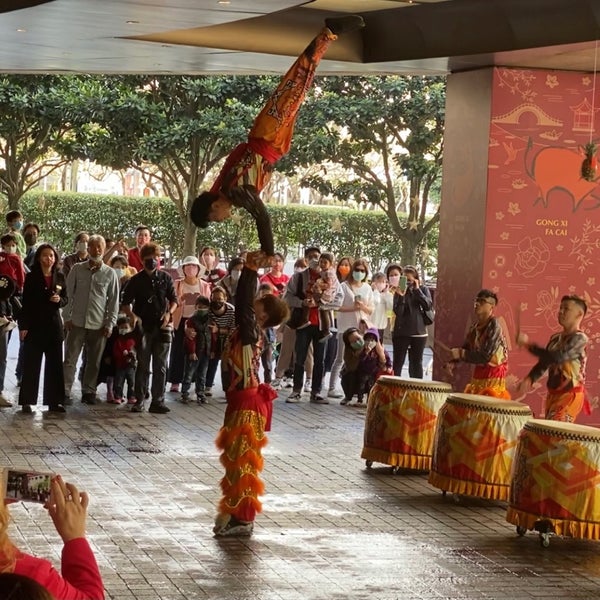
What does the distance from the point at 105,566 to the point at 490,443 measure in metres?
3.48

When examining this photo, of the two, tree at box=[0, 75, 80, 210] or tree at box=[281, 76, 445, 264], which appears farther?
tree at box=[0, 75, 80, 210]

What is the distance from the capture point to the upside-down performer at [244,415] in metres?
8.96

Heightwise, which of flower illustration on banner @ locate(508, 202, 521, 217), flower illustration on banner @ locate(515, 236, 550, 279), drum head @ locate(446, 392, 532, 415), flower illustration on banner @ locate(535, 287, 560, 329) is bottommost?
drum head @ locate(446, 392, 532, 415)

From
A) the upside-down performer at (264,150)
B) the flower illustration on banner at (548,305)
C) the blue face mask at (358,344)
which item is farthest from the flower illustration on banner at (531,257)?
the upside-down performer at (264,150)

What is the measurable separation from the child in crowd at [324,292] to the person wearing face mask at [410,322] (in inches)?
30.6


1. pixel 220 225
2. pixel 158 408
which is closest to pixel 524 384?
pixel 158 408

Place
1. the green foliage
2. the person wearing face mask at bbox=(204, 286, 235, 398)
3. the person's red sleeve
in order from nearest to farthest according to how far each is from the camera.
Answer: the person's red sleeve, the person wearing face mask at bbox=(204, 286, 235, 398), the green foliage

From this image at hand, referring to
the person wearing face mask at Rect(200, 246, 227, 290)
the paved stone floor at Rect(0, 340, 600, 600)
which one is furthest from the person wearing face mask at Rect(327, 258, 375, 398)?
the paved stone floor at Rect(0, 340, 600, 600)

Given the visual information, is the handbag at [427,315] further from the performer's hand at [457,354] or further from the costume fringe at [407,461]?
the performer's hand at [457,354]

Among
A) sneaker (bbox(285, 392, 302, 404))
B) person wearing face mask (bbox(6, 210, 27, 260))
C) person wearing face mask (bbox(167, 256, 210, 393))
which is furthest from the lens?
person wearing face mask (bbox(6, 210, 27, 260))

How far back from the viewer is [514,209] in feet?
44.4

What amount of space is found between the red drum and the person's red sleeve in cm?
537

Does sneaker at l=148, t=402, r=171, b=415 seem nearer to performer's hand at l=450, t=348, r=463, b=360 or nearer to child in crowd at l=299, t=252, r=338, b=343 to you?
child in crowd at l=299, t=252, r=338, b=343

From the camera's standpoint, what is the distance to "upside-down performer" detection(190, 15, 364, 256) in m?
8.57
